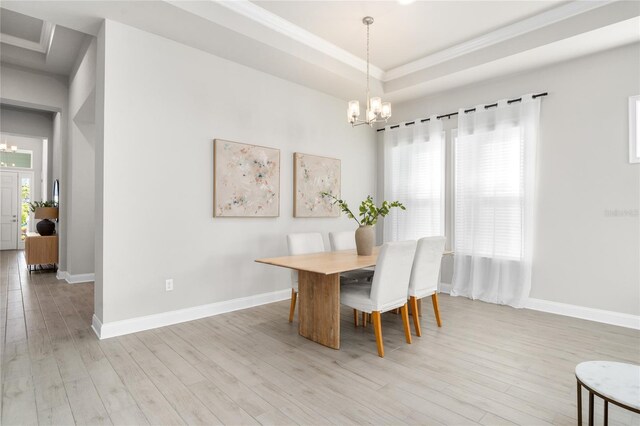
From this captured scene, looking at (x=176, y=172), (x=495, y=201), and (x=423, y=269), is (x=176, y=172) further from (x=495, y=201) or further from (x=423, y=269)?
(x=495, y=201)

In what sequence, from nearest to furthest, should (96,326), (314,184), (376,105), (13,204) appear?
1. (96,326)
2. (376,105)
3. (314,184)
4. (13,204)

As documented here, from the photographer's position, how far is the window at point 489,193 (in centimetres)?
409

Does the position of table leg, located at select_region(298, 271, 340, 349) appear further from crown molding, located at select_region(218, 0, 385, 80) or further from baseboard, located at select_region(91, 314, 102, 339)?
crown molding, located at select_region(218, 0, 385, 80)

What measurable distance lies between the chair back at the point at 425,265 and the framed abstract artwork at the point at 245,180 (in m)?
1.91

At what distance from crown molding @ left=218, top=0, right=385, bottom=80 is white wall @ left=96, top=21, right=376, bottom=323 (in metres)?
0.67

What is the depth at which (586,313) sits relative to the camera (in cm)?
363

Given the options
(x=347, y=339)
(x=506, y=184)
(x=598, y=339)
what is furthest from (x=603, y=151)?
(x=347, y=339)

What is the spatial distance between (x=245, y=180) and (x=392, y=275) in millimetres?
2074

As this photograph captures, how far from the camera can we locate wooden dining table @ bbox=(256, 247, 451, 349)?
274cm

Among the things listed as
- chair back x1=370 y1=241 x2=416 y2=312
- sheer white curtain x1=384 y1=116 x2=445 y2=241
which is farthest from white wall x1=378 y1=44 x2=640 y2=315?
chair back x1=370 y1=241 x2=416 y2=312

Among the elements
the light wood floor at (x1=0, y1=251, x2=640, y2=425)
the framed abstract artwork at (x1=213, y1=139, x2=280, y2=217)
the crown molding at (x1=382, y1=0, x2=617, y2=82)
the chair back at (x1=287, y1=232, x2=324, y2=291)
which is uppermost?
the crown molding at (x1=382, y1=0, x2=617, y2=82)

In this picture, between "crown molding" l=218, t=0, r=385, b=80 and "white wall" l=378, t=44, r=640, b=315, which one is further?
"white wall" l=378, t=44, r=640, b=315

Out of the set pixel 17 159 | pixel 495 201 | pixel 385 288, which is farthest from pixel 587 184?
pixel 17 159

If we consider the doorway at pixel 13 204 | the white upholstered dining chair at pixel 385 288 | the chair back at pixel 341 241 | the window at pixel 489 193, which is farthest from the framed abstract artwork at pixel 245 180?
the doorway at pixel 13 204
